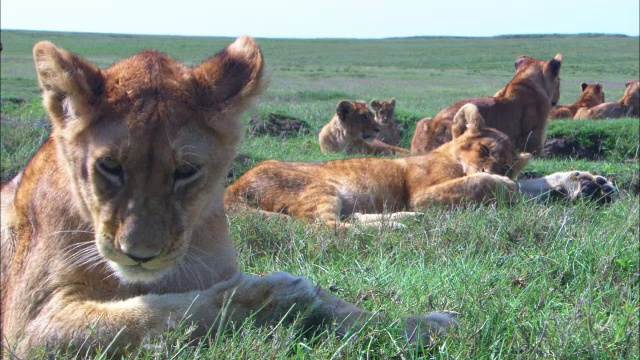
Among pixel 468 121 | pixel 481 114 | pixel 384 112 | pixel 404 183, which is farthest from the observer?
pixel 384 112

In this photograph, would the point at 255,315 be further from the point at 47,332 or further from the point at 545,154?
the point at 545,154

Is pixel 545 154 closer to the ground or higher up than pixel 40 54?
closer to the ground

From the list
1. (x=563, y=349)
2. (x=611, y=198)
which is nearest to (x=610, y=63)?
(x=611, y=198)

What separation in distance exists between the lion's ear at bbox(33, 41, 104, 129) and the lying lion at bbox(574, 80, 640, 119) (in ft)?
38.3

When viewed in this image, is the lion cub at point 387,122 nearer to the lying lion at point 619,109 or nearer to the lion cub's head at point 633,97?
the lying lion at point 619,109

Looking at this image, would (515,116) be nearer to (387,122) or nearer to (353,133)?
A: (353,133)

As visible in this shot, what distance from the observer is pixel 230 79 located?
9.87 feet

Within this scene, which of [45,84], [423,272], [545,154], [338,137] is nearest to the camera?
[45,84]

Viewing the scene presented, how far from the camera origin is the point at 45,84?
2.87 metres

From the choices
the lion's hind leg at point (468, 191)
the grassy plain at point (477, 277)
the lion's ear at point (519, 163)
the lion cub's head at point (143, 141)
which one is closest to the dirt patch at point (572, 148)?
the lion's ear at point (519, 163)

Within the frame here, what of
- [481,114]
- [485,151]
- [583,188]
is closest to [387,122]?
[481,114]

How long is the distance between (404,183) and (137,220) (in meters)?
4.41

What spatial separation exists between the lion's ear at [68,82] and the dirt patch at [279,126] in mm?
7134

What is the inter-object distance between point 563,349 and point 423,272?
3.38 ft
